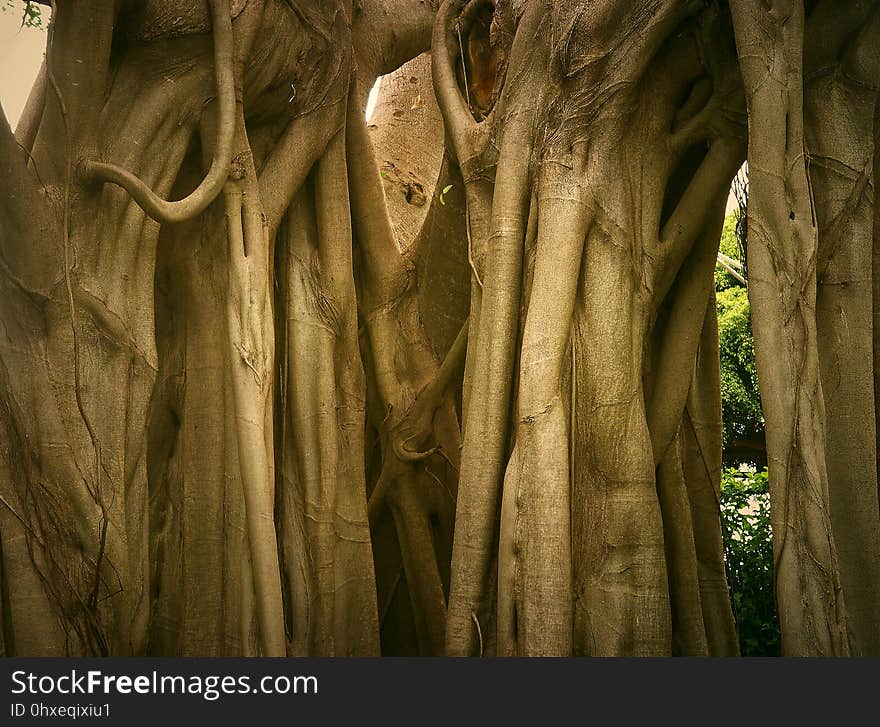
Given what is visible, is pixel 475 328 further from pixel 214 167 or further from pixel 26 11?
pixel 26 11

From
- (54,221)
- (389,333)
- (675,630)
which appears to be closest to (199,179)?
(54,221)

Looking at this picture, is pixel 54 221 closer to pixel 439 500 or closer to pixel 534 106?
pixel 534 106

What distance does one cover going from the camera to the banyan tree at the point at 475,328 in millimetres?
→ 4621

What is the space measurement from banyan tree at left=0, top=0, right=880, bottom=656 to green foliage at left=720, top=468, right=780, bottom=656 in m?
1.02

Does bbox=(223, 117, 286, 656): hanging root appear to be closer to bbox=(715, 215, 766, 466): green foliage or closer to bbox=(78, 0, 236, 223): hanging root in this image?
bbox=(78, 0, 236, 223): hanging root

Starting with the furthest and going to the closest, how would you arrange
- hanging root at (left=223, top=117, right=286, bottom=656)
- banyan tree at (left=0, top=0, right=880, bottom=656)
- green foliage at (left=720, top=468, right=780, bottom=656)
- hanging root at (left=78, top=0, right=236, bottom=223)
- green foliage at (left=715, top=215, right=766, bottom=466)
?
1. green foliage at (left=715, top=215, right=766, bottom=466)
2. green foliage at (left=720, top=468, right=780, bottom=656)
3. hanging root at (left=223, top=117, right=286, bottom=656)
4. hanging root at (left=78, top=0, right=236, bottom=223)
5. banyan tree at (left=0, top=0, right=880, bottom=656)

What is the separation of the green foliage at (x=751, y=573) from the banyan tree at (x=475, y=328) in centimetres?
102

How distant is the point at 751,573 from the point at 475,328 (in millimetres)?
2565

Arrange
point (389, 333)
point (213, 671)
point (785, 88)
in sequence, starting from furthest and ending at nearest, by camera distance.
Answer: point (389, 333)
point (785, 88)
point (213, 671)

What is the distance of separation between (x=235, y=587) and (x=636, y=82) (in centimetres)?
278

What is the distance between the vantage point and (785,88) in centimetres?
462

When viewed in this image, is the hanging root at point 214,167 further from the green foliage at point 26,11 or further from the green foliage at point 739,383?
the green foliage at point 739,383

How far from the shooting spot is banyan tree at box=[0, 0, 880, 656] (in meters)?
4.62

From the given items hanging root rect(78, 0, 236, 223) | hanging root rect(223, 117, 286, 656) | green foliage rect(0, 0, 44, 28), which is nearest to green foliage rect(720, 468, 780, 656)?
hanging root rect(223, 117, 286, 656)
